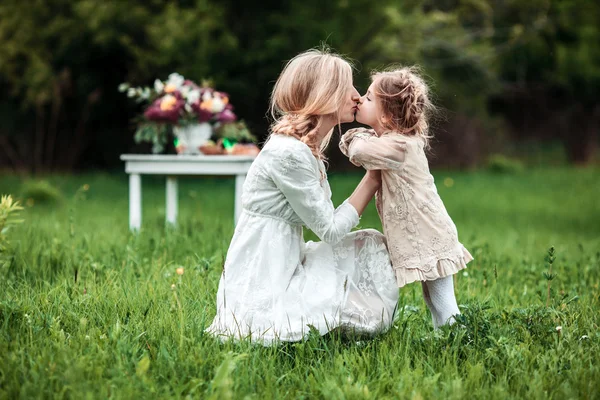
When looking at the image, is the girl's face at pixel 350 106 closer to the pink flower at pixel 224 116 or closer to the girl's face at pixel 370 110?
the girl's face at pixel 370 110

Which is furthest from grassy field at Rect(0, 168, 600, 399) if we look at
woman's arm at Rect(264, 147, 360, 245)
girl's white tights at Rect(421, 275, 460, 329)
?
woman's arm at Rect(264, 147, 360, 245)

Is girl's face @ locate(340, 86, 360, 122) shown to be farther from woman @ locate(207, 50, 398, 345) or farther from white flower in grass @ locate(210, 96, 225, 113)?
white flower in grass @ locate(210, 96, 225, 113)

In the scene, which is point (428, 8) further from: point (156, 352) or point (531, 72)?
point (156, 352)

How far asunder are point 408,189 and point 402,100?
15.9 inches

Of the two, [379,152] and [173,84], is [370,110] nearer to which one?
[379,152]

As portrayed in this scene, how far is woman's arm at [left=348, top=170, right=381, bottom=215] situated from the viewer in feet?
9.96

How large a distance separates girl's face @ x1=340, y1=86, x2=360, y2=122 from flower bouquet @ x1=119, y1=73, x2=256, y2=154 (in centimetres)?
254

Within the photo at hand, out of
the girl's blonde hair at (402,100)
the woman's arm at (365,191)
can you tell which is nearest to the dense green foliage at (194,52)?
the girl's blonde hair at (402,100)

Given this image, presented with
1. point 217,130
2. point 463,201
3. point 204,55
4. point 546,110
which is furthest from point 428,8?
point 217,130

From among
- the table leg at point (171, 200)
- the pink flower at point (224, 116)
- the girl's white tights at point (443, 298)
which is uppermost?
the pink flower at point (224, 116)

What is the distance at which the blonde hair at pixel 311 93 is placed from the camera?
119 inches

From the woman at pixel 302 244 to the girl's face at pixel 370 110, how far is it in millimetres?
43

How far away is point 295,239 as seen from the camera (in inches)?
119

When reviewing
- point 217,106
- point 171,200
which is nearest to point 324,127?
point 217,106
